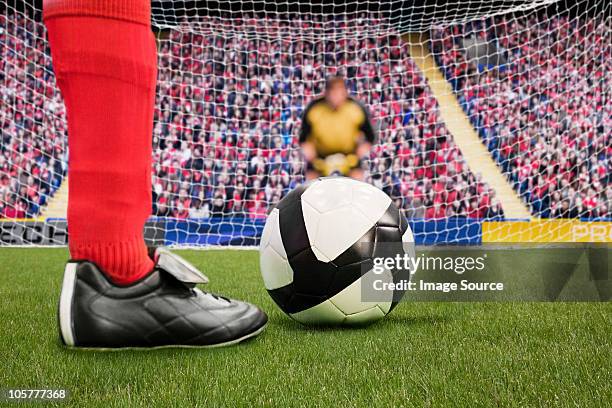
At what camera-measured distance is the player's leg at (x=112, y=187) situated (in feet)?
4.49

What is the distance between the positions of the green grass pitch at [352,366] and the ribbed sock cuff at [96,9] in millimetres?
822

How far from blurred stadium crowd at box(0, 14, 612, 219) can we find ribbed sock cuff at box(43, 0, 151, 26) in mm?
7008

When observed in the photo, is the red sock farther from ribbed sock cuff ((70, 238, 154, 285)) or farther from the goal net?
the goal net

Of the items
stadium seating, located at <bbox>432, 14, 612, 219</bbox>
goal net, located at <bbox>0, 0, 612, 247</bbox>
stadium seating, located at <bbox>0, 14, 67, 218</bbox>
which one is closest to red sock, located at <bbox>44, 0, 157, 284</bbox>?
goal net, located at <bbox>0, 0, 612, 247</bbox>

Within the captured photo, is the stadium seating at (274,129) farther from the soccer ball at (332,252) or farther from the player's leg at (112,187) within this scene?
the player's leg at (112,187)

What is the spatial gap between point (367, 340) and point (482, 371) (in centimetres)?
45

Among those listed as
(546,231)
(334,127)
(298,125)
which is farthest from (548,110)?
(334,127)

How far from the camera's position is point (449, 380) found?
1292 millimetres

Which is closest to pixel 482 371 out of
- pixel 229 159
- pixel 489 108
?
pixel 229 159

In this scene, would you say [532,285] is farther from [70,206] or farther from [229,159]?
[229,159]

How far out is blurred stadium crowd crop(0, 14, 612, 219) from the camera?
895 cm

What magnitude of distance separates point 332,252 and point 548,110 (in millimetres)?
8542

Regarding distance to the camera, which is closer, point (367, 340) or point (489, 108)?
point (367, 340)

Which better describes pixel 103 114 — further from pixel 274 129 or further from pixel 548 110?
pixel 548 110
